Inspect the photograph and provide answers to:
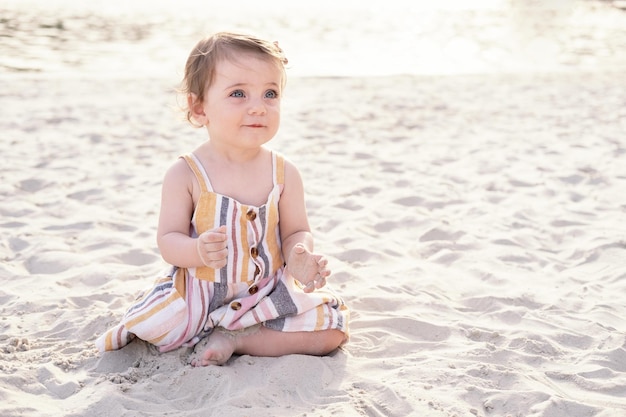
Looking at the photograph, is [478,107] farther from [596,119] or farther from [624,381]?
[624,381]

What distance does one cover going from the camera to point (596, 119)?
6.99 meters

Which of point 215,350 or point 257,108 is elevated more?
point 257,108

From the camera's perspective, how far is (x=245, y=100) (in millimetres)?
A: 2434

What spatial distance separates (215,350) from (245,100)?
0.88 meters

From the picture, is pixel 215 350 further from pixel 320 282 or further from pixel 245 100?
pixel 245 100

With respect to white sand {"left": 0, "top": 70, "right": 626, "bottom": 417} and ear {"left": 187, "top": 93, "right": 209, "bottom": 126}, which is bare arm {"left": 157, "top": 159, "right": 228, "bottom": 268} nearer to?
ear {"left": 187, "top": 93, "right": 209, "bottom": 126}

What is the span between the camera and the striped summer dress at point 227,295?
249 centimetres

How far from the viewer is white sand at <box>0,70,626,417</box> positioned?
7.50 ft

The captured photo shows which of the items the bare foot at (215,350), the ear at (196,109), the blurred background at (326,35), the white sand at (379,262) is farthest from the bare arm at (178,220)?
the blurred background at (326,35)

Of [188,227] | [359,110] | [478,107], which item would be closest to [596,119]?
[478,107]

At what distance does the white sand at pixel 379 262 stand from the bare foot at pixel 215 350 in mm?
45

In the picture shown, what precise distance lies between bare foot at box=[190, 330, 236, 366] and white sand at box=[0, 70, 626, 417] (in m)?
0.04

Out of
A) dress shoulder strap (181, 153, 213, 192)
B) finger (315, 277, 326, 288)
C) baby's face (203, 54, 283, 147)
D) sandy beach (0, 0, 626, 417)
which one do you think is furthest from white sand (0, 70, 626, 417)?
baby's face (203, 54, 283, 147)

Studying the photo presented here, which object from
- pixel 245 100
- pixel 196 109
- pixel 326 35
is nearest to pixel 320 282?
pixel 245 100
